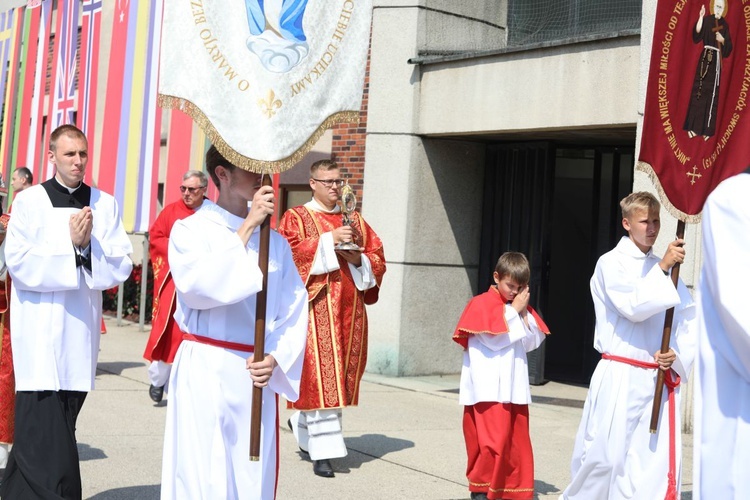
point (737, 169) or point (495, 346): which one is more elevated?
point (737, 169)

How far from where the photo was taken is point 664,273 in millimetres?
5738

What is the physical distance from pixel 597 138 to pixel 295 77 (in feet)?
23.5

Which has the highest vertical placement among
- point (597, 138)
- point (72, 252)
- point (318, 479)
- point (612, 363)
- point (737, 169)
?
point (597, 138)

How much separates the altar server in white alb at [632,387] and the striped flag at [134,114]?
8311mm

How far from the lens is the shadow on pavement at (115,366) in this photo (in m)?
11.4

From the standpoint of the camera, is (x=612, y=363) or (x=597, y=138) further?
(x=597, y=138)

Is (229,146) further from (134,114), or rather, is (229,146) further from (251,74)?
(134,114)

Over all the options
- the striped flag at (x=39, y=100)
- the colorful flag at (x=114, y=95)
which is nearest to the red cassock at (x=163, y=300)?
the colorful flag at (x=114, y=95)

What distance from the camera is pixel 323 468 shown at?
282 inches

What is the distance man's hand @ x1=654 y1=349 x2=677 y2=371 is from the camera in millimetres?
5578

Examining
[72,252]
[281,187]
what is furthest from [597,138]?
[72,252]

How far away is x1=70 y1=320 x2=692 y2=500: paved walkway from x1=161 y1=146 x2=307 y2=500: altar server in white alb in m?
2.03

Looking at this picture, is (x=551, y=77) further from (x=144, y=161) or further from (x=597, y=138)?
(x=144, y=161)

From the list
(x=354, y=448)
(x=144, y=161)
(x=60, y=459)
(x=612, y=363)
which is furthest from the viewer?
(x=144, y=161)
